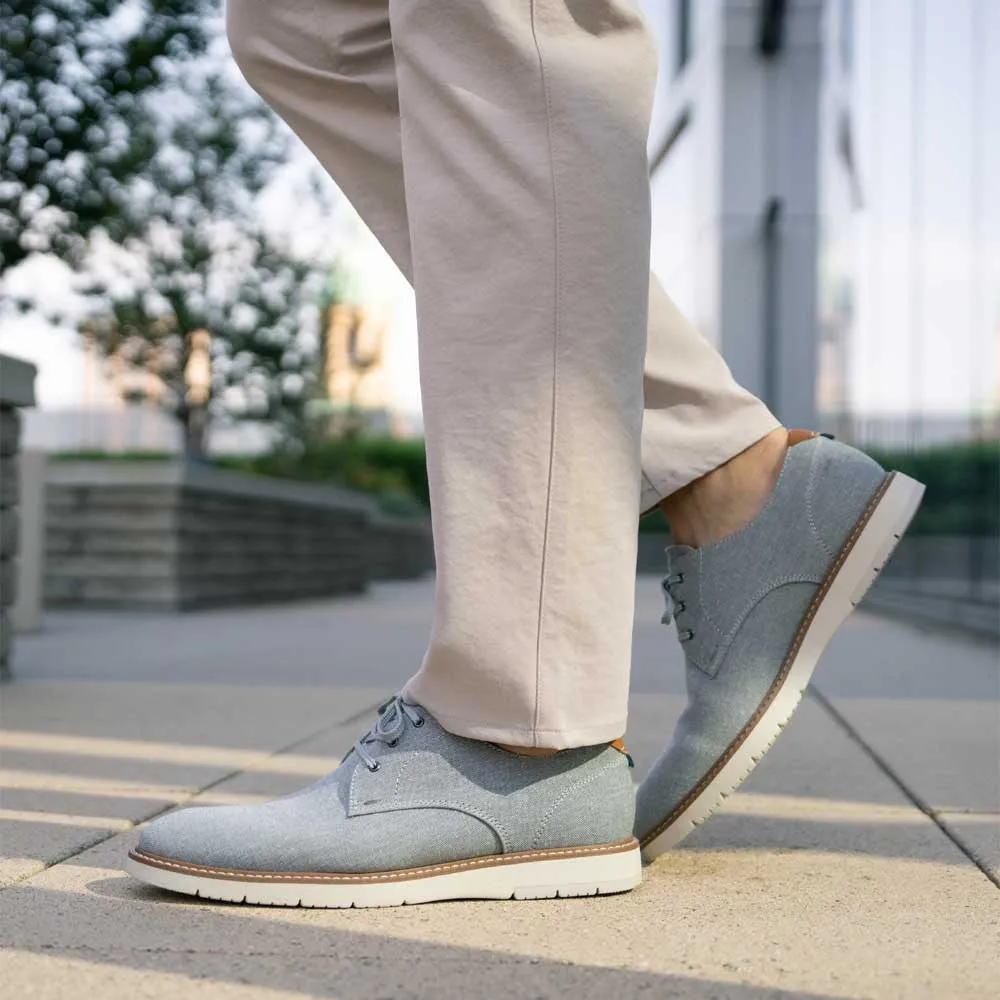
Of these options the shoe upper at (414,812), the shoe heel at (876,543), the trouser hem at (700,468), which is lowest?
the shoe upper at (414,812)

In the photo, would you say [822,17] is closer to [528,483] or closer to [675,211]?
[675,211]

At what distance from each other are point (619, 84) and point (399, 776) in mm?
623

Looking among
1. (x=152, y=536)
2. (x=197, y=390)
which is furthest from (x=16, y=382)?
(x=197, y=390)

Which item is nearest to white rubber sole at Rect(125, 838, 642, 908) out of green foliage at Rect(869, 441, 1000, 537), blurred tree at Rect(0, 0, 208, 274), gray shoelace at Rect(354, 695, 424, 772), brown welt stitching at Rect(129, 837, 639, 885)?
brown welt stitching at Rect(129, 837, 639, 885)

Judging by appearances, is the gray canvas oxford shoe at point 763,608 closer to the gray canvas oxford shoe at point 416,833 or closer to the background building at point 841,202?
the gray canvas oxford shoe at point 416,833

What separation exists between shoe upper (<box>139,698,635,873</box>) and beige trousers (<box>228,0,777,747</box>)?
1.7 inches

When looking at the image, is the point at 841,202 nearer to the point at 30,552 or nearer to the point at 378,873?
the point at 30,552

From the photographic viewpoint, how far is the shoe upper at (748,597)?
4.22 feet

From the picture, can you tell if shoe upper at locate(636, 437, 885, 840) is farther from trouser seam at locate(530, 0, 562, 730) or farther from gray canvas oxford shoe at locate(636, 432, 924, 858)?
trouser seam at locate(530, 0, 562, 730)

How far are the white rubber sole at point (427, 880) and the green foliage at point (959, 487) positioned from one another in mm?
3309

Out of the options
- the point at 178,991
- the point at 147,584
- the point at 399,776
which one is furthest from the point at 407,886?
the point at 147,584

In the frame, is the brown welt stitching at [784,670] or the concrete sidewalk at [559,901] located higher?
the brown welt stitching at [784,670]

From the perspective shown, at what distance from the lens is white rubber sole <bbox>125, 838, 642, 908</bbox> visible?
1.11 m

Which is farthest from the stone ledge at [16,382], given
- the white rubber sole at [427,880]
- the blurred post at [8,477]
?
the white rubber sole at [427,880]
